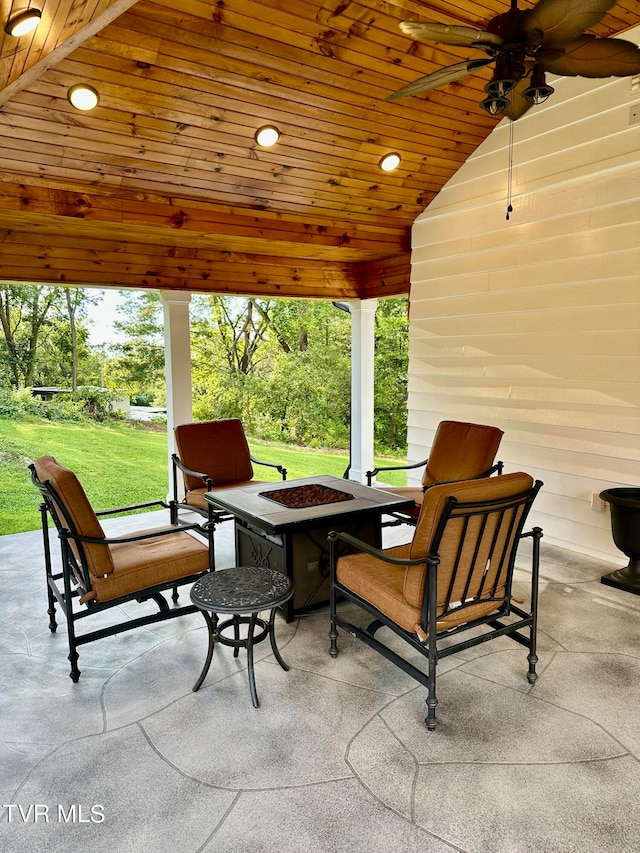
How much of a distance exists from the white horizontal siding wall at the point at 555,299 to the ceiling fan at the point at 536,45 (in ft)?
5.92

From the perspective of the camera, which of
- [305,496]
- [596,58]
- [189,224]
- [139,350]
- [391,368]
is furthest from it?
[391,368]

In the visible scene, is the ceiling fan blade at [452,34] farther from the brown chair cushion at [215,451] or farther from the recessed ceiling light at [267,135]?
the brown chair cushion at [215,451]

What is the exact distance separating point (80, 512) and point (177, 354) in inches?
134

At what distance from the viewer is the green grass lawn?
311 inches

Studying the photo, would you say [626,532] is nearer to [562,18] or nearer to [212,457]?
[562,18]

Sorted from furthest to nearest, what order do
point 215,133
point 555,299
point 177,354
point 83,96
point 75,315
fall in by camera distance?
1. point 75,315
2. point 177,354
3. point 555,299
4. point 215,133
5. point 83,96

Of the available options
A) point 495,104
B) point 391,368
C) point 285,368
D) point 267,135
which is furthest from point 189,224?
point 391,368

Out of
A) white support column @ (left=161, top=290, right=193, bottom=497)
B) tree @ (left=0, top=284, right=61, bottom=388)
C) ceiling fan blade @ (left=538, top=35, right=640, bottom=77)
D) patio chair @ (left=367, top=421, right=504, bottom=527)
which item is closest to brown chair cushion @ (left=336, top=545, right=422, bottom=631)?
patio chair @ (left=367, top=421, right=504, bottom=527)

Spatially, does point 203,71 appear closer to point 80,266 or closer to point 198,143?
point 198,143

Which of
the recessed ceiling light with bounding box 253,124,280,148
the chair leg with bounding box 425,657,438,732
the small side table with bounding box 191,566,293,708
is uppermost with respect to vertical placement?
the recessed ceiling light with bounding box 253,124,280,148

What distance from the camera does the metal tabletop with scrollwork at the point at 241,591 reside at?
2414mm

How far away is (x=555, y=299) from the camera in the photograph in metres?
4.45

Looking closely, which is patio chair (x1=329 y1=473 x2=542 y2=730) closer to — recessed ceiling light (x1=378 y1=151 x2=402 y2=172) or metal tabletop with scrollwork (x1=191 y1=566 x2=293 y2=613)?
metal tabletop with scrollwork (x1=191 y1=566 x2=293 y2=613)

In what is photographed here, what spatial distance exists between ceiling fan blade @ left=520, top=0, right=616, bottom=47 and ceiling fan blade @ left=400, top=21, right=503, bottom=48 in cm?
13
